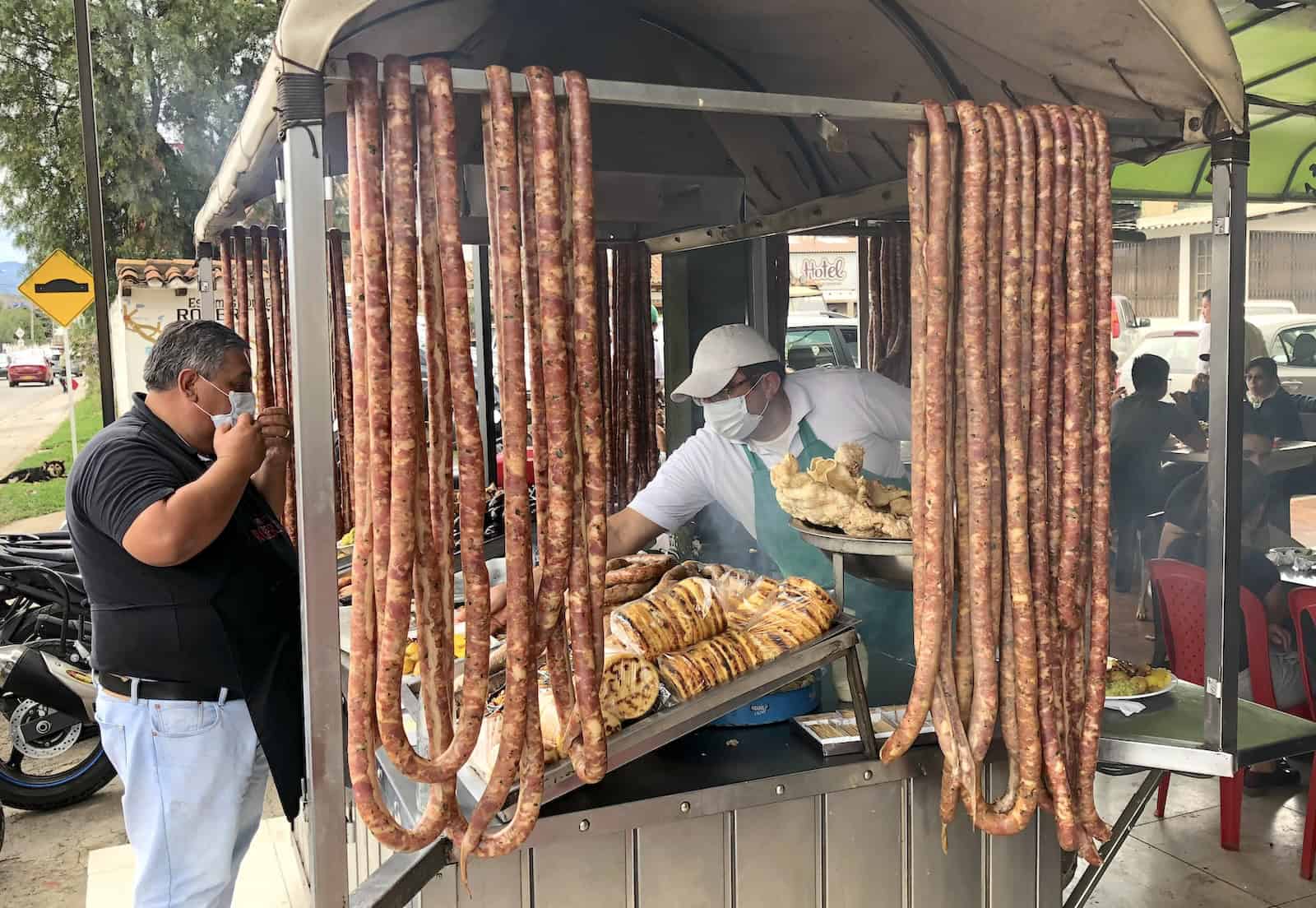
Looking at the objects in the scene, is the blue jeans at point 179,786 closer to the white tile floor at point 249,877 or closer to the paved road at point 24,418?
the white tile floor at point 249,877

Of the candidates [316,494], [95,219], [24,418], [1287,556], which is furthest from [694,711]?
[24,418]

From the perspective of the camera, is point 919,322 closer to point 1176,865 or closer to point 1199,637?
point 1199,637

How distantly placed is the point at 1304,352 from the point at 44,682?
1186 centimetres

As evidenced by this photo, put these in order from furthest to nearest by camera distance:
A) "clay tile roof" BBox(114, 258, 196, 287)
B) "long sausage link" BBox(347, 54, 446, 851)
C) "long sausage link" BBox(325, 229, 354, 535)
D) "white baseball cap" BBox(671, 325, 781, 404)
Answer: "clay tile roof" BBox(114, 258, 196, 287), "long sausage link" BBox(325, 229, 354, 535), "white baseball cap" BBox(671, 325, 781, 404), "long sausage link" BBox(347, 54, 446, 851)

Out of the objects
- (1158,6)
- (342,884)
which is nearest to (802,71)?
(1158,6)

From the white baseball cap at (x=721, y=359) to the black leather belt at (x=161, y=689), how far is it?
5.68 feet

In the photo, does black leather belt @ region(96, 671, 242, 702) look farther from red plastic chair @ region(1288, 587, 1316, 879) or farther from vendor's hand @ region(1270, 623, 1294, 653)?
vendor's hand @ region(1270, 623, 1294, 653)

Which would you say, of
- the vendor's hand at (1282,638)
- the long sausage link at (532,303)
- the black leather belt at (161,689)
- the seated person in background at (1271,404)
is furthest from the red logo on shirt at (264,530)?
the seated person in background at (1271,404)

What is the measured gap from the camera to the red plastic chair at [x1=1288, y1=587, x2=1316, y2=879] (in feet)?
13.0

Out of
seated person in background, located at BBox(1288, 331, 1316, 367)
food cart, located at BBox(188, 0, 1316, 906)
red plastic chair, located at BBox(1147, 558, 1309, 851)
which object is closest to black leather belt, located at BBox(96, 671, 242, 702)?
food cart, located at BBox(188, 0, 1316, 906)

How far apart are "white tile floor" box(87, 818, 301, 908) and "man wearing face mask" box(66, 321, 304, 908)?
3.69 ft

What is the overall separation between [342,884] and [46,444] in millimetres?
15727

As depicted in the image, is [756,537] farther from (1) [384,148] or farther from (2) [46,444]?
(2) [46,444]

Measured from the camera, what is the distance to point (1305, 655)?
4.13 meters
